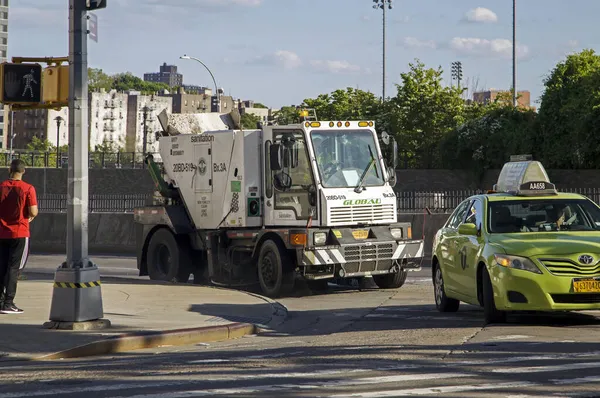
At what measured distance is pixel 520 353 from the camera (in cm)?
1091

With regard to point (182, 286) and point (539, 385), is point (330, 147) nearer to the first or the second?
point (182, 286)

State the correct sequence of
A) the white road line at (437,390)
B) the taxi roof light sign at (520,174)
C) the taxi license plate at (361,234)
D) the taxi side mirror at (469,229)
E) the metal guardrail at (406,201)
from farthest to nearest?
the metal guardrail at (406,201)
the taxi license plate at (361,234)
the taxi roof light sign at (520,174)
the taxi side mirror at (469,229)
the white road line at (437,390)

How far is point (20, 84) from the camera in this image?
46.7 feet

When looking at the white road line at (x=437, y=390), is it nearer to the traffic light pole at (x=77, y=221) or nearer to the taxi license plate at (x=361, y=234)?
the traffic light pole at (x=77, y=221)

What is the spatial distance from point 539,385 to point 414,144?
60.6 metres

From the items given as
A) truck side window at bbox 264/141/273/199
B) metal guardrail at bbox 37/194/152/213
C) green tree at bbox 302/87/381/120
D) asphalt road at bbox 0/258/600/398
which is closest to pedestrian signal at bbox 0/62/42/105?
asphalt road at bbox 0/258/600/398

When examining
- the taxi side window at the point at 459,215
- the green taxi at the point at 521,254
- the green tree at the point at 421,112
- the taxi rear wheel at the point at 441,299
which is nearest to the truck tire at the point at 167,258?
the green taxi at the point at 521,254

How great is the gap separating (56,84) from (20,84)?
1.79 ft

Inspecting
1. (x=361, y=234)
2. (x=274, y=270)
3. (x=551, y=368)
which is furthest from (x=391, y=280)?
(x=551, y=368)

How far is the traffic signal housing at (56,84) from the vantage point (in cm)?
1393

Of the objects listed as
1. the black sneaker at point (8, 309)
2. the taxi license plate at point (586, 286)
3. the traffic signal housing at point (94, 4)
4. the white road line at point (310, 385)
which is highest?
the traffic signal housing at point (94, 4)

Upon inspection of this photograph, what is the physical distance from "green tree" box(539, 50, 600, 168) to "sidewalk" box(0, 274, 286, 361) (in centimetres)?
3351

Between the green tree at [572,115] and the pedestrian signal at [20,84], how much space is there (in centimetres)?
3859

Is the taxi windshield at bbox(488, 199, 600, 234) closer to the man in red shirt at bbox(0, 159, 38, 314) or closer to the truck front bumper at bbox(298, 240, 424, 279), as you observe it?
the truck front bumper at bbox(298, 240, 424, 279)
